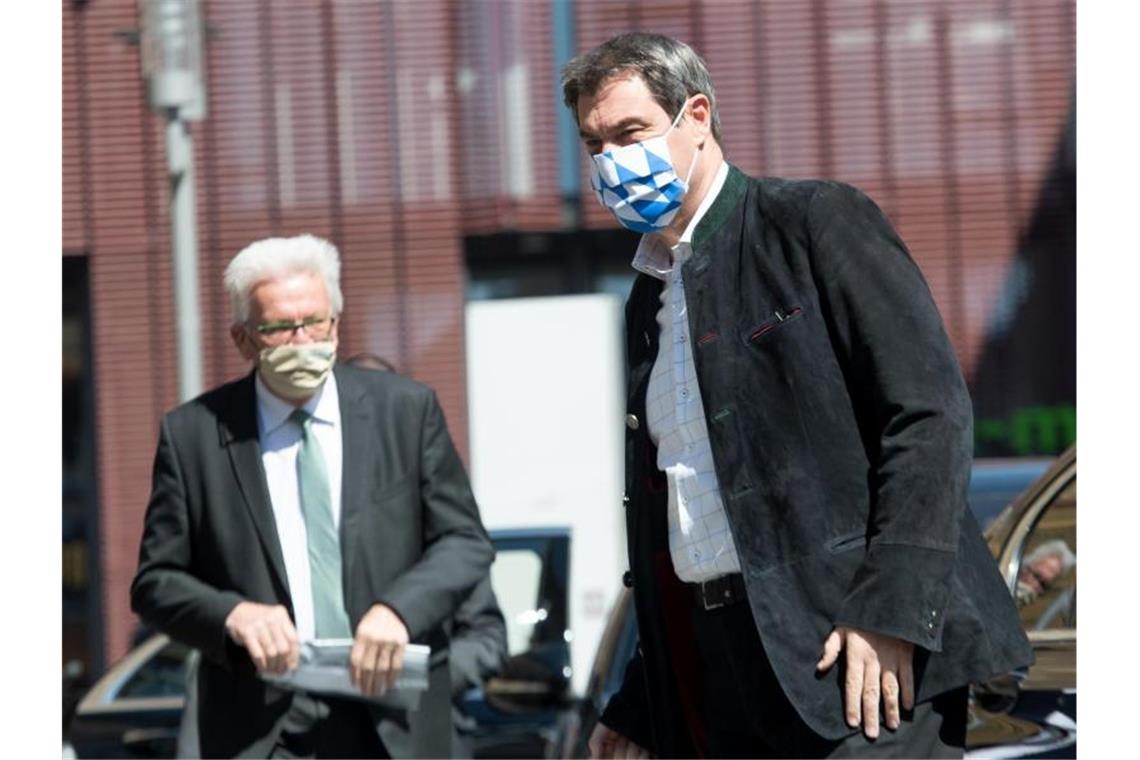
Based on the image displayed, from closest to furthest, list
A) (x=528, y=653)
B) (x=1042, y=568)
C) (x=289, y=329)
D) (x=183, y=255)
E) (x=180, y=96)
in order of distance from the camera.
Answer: (x=289, y=329) < (x=1042, y=568) < (x=528, y=653) < (x=180, y=96) < (x=183, y=255)

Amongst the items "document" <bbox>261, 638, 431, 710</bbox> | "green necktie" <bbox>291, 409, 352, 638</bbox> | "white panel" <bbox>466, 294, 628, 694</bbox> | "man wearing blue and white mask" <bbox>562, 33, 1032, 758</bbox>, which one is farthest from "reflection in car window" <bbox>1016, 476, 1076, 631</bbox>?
"white panel" <bbox>466, 294, 628, 694</bbox>

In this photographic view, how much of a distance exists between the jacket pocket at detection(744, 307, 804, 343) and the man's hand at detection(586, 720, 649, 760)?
0.74 meters

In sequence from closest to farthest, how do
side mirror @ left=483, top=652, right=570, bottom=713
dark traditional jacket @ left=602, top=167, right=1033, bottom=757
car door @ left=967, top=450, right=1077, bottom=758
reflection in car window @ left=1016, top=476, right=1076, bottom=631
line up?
1. dark traditional jacket @ left=602, top=167, right=1033, bottom=757
2. car door @ left=967, top=450, right=1077, bottom=758
3. reflection in car window @ left=1016, top=476, right=1076, bottom=631
4. side mirror @ left=483, top=652, right=570, bottom=713

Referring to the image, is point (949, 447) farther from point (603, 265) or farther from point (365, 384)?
point (603, 265)

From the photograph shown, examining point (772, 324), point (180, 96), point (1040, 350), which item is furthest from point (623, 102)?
point (1040, 350)

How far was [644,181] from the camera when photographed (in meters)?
3.53

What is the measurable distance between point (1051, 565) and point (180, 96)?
703 centimetres

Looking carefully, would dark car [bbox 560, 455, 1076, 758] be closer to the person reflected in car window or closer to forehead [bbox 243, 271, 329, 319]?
the person reflected in car window

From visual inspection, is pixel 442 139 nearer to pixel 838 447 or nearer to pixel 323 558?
pixel 323 558

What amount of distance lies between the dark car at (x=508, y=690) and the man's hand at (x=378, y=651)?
7.83ft

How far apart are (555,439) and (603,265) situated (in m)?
2.76

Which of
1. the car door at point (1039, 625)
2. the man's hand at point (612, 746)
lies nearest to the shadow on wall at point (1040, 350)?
the car door at point (1039, 625)

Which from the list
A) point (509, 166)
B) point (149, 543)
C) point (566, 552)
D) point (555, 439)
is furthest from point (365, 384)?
point (509, 166)

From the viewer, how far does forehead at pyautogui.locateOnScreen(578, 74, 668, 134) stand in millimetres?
3523
